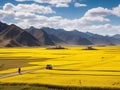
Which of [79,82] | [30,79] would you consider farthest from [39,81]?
[79,82]

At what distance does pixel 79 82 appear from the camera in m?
49.8

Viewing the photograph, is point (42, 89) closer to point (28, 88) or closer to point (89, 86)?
point (28, 88)

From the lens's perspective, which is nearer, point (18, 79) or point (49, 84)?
point (49, 84)

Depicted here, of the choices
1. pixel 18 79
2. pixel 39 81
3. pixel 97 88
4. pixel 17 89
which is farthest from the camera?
pixel 18 79

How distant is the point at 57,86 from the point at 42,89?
2.33 metres

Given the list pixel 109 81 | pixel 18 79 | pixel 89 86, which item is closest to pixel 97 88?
pixel 89 86

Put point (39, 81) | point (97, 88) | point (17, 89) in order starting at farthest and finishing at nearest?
point (39, 81), point (17, 89), point (97, 88)

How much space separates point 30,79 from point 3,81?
4.78 m

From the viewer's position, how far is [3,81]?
5272 centimetres

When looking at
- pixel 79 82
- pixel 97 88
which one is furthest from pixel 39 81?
pixel 97 88

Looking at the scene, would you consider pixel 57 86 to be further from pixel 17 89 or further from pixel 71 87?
pixel 17 89

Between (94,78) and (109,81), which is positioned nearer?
(109,81)

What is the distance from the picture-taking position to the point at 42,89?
154 ft

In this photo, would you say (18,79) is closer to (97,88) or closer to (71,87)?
(71,87)
